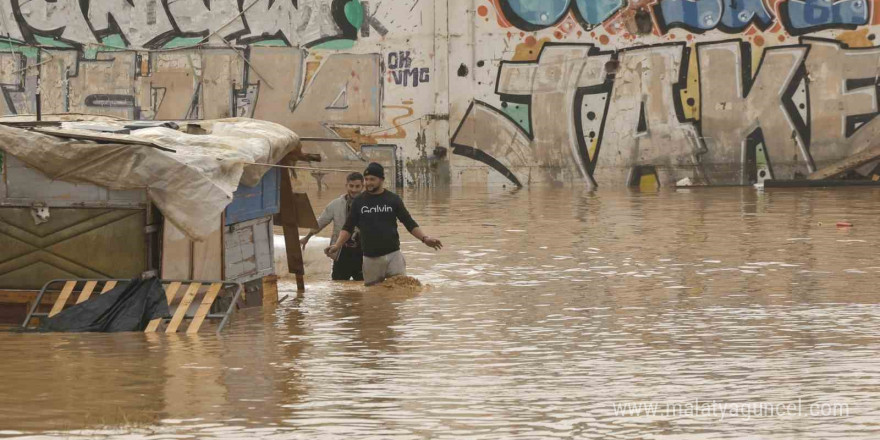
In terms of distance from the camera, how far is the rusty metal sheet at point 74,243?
11727 mm

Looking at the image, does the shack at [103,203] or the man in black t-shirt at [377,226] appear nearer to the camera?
the shack at [103,203]

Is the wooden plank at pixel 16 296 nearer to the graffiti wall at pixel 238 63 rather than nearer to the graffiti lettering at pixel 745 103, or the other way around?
the graffiti wall at pixel 238 63

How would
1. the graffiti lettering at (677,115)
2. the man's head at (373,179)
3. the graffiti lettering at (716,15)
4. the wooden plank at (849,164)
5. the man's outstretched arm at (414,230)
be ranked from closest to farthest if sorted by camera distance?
the man's outstretched arm at (414,230)
the man's head at (373,179)
the wooden plank at (849,164)
the graffiti lettering at (677,115)
the graffiti lettering at (716,15)

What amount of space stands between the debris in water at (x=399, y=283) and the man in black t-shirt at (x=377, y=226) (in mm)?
64

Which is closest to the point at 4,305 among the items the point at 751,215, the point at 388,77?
the point at 751,215

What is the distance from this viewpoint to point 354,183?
14773 millimetres

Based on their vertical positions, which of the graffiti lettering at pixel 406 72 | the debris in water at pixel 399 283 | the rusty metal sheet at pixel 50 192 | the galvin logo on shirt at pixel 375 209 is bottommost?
the debris in water at pixel 399 283

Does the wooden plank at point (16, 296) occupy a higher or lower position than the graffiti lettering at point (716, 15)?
lower

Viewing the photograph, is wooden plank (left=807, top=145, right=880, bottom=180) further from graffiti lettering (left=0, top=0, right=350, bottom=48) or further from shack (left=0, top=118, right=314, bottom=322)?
shack (left=0, top=118, right=314, bottom=322)

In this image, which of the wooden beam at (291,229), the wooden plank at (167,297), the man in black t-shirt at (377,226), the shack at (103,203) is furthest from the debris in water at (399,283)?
the wooden plank at (167,297)

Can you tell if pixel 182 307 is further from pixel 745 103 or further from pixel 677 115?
pixel 745 103

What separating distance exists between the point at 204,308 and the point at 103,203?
1.13 metres

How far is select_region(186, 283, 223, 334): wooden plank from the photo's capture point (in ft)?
37.9

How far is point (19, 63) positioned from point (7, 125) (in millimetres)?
23114
